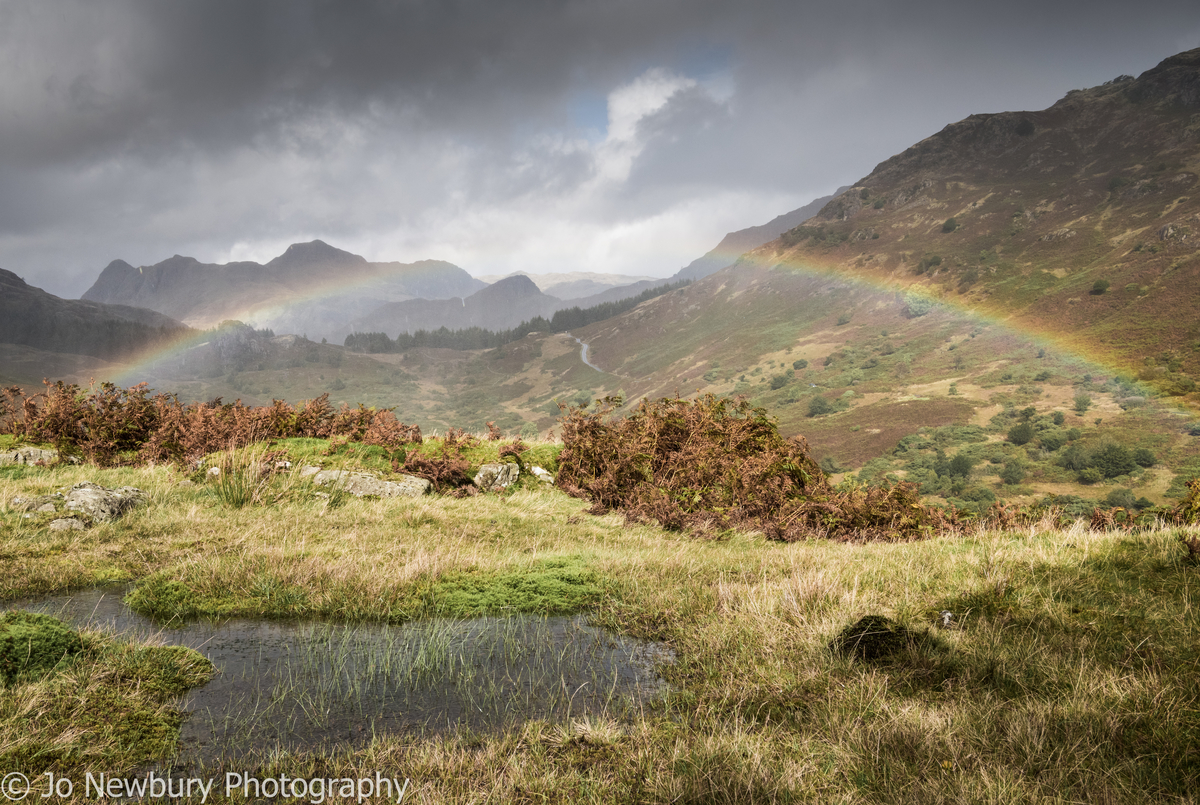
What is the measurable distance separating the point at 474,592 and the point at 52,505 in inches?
249

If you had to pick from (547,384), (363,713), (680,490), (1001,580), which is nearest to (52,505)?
(363,713)

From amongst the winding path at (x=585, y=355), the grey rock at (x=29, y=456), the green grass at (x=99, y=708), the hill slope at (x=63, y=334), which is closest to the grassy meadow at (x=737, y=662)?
the green grass at (x=99, y=708)

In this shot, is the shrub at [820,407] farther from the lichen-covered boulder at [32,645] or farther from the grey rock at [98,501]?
the lichen-covered boulder at [32,645]

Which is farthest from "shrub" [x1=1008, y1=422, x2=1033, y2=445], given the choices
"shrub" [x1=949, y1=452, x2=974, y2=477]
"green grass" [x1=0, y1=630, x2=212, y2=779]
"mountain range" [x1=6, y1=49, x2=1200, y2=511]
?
"green grass" [x1=0, y1=630, x2=212, y2=779]

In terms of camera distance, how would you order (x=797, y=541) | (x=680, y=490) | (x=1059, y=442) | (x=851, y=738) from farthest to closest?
(x=1059, y=442)
(x=680, y=490)
(x=797, y=541)
(x=851, y=738)

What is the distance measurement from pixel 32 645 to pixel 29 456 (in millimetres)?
11045

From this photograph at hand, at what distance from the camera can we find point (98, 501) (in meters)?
6.99

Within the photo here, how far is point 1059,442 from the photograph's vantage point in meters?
59.1

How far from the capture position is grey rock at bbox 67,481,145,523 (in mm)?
6844

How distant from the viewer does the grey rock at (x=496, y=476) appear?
11.0m

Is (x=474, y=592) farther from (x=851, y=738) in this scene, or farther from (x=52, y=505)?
(x=52, y=505)

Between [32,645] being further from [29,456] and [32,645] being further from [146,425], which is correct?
[146,425]

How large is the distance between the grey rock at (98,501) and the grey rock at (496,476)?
17.8 feet

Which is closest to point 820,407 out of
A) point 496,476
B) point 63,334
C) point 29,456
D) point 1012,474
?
point 1012,474
